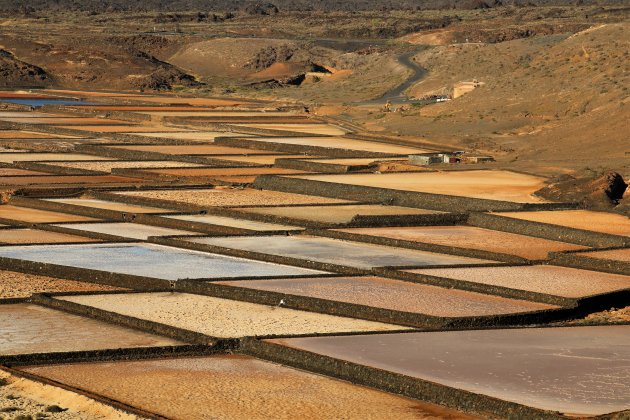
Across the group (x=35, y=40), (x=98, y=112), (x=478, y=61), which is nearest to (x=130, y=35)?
(x=35, y=40)

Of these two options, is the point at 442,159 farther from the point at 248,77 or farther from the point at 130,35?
the point at 130,35

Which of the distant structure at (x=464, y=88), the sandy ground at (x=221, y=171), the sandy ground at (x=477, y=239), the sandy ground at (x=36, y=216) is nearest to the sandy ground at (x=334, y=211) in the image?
the sandy ground at (x=477, y=239)

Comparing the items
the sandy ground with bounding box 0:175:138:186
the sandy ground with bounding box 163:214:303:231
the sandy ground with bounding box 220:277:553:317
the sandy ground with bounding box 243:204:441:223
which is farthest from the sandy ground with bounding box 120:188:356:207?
the sandy ground with bounding box 220:277:553:317

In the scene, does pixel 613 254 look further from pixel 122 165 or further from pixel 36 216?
pixel 122 165

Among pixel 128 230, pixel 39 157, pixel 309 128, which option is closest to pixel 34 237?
pixel 128 230

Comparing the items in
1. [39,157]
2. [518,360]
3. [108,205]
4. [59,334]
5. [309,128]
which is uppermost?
[518,360]

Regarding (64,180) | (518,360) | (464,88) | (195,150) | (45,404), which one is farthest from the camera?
(464,88)

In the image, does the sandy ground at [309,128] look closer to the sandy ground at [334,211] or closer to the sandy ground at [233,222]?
the sandy ground at [334,211]

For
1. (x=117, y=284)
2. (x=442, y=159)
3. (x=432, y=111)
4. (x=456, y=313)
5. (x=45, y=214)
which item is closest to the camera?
(x=456, y=313)
